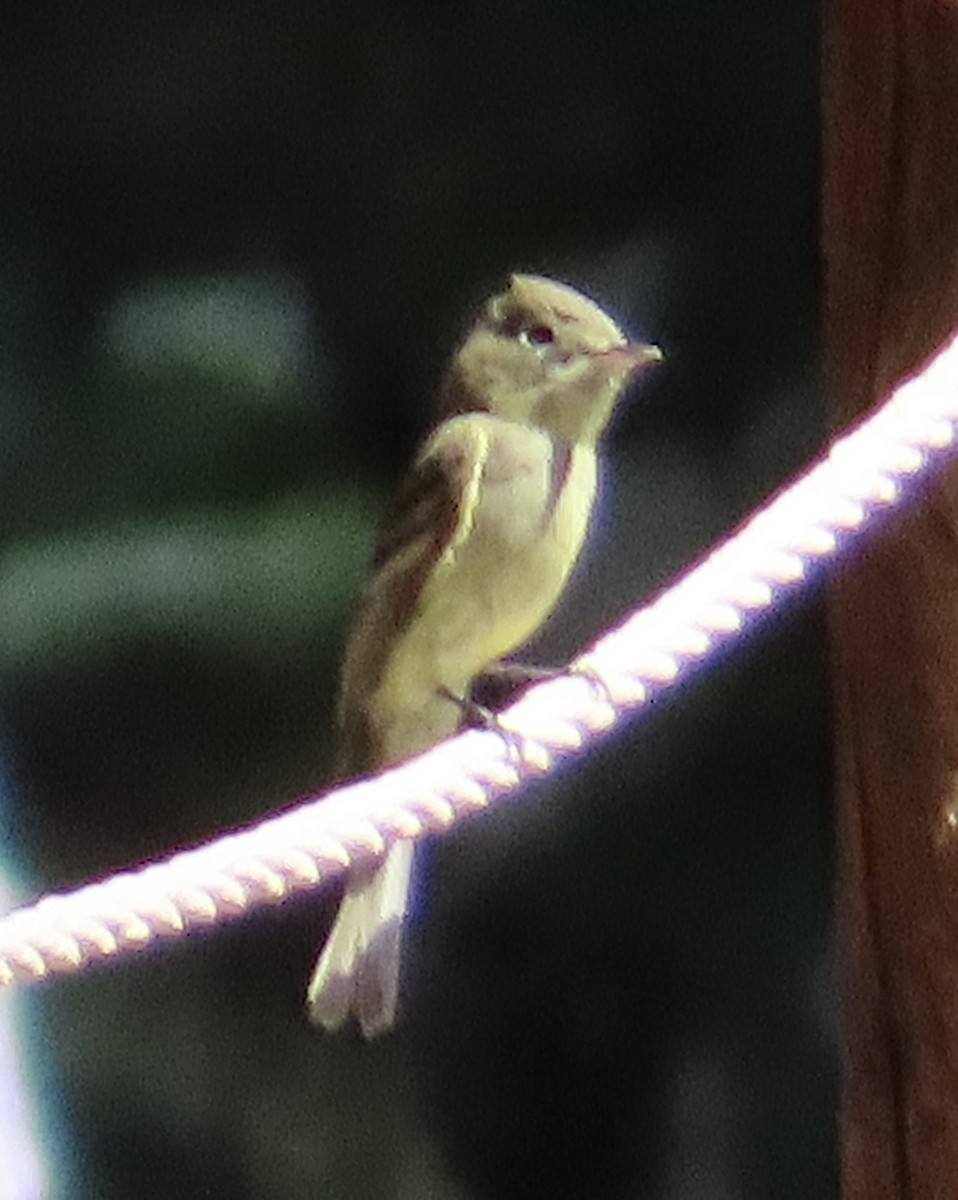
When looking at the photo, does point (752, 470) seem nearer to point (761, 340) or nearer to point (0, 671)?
point (761, 340)

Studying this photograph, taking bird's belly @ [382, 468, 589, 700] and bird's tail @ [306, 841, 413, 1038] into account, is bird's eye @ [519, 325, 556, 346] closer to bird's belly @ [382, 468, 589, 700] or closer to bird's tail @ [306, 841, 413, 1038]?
bird's belly @ [382, 468, 589, 700]

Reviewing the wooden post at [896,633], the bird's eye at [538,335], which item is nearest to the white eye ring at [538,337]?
the bird's eye at [538,335]

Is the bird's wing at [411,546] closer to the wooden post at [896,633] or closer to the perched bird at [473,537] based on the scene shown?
the perched bird at [473,537]

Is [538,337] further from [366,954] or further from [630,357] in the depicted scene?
[366,954]

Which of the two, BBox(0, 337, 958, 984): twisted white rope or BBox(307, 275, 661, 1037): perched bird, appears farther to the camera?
BBox(307, 275, 661, 1037): perched bird

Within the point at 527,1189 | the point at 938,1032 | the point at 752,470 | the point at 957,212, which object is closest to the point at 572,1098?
the point at 527,1189

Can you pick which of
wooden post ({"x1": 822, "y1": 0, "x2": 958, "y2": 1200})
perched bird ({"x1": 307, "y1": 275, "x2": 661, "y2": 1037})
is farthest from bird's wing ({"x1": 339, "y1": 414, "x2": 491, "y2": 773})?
wooden post ({"x1": 822, "y1": 0, "x2": 958, "y2": 1200})

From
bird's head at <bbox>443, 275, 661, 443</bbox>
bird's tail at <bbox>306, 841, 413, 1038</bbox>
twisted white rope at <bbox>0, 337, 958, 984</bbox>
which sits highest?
bird's head at <bbox>443, 275, 661, 443</bbox>
